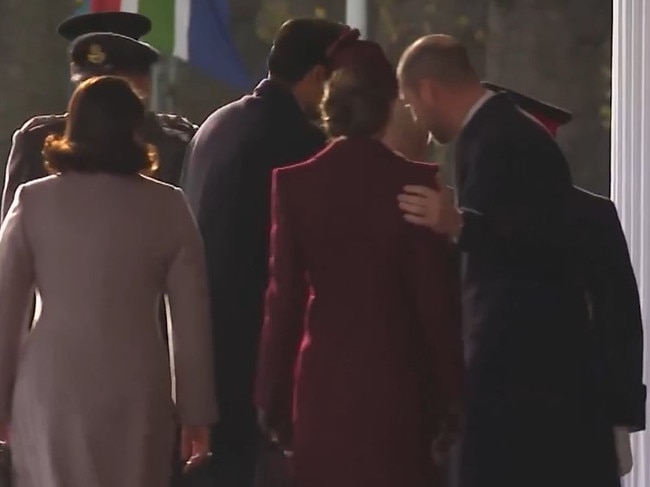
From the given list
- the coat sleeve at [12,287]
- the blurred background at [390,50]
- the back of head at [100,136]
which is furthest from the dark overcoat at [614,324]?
the blurred background at [390,50]

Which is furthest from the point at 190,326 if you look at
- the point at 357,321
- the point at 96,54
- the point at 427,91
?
the point at 96,54

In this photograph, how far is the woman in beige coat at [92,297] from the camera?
80.4 inches

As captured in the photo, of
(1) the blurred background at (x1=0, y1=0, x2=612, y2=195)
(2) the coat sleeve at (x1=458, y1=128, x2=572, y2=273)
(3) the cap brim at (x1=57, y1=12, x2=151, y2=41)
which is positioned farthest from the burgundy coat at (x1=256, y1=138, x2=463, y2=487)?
(1) the blurred background at (x1=0, y1=0, x2=612, y2=195)

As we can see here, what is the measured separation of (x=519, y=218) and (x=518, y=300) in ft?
0.50

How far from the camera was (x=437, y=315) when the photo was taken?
199cm

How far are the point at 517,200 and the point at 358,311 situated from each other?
34 cm

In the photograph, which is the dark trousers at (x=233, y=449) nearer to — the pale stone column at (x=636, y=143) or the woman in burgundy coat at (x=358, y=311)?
the woman in burgundy coat at (x=358, y=311)

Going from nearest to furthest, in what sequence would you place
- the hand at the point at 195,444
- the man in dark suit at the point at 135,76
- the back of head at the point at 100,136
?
the back of head at the point at 100,136 < the hand at the point at 195,444 < the man in dark suit at the point at 135,76

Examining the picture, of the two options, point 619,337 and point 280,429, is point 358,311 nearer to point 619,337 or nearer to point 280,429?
point 280,429

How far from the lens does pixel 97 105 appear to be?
2.07m

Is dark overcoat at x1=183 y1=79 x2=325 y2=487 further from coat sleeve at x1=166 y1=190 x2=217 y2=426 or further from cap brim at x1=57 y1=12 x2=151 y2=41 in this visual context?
cap brim at x1=57 y1=12 x2=151 y2=41

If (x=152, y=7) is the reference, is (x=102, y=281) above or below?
below

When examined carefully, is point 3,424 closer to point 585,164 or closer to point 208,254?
point 208,254

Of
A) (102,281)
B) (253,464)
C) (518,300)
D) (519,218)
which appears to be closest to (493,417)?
(518,300)
